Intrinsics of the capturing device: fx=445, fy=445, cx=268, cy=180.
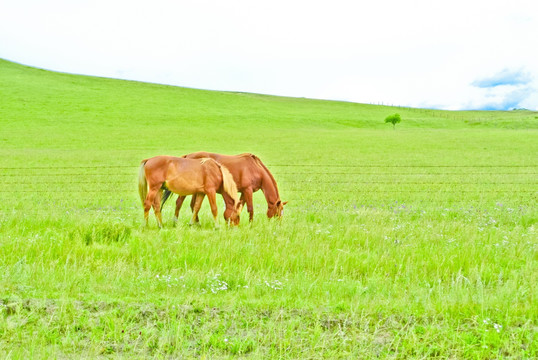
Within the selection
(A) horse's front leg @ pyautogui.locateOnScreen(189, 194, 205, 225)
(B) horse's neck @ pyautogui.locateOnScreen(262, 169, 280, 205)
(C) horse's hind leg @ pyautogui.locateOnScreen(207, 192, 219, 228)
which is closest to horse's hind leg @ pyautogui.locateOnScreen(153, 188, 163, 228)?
(A) horse's front leg @ pyautogui.locateOnScreen(189, 194, 205, 225)

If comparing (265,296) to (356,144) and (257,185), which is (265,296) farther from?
(356,144)

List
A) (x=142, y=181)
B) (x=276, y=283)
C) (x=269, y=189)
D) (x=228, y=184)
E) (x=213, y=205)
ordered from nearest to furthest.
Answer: (x=276, y=283), (x=213, y=205), (x=228, y=184), (x=142, y=181), (x=269, y=189)

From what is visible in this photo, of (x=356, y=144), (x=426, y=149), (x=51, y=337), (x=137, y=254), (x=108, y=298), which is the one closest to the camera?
(x=51, y=337)

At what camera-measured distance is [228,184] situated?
31.4 feet

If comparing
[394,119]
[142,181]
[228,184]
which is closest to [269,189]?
[228,184]

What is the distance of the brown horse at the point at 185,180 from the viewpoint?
30.7ft

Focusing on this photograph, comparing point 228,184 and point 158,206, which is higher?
point 228,184

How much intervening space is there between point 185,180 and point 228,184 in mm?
915

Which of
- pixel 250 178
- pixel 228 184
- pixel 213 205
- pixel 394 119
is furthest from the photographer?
pixel 394 119

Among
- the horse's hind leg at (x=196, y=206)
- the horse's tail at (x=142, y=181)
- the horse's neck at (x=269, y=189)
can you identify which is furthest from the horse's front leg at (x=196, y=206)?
the horse's neck at (x=269, y=189)

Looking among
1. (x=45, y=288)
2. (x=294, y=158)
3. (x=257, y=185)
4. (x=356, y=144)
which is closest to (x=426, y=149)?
(x=356, y=144)

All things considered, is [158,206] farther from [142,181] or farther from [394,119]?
[394,119]

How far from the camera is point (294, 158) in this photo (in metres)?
33.2

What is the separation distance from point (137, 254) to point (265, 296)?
2.56 metres
